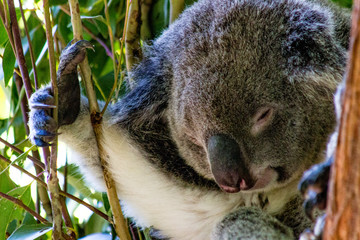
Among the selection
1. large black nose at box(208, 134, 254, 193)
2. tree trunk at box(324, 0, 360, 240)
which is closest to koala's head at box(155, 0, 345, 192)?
large black nose at box(208, 134, 254, 193)

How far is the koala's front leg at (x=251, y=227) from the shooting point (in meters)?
2.01

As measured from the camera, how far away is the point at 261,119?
2.08 m

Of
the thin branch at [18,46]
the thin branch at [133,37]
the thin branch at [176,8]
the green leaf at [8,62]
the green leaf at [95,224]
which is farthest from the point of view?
the green leaf at [95,224]

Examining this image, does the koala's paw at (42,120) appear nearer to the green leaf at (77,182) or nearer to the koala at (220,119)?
the koala at (220,119)

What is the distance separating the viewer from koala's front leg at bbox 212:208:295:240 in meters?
2.01

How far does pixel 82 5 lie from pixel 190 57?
1.01 metres

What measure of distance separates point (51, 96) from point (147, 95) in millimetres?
608

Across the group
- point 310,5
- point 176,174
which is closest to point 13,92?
point 176,174

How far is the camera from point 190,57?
90.4 inches

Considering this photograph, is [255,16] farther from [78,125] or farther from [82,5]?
[82,5]

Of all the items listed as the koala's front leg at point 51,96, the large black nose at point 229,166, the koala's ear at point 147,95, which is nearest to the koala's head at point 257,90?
the large black nose at point 229,166

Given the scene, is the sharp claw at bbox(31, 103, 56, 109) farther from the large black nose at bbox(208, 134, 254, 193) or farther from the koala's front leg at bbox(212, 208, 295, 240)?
the koala's front leg at bbox(212, 208, 295, 240)

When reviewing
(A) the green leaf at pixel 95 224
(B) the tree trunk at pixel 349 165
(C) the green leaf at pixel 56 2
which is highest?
(B) the tree trunk at pixel 349 165

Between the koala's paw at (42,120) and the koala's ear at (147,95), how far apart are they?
0.55m
